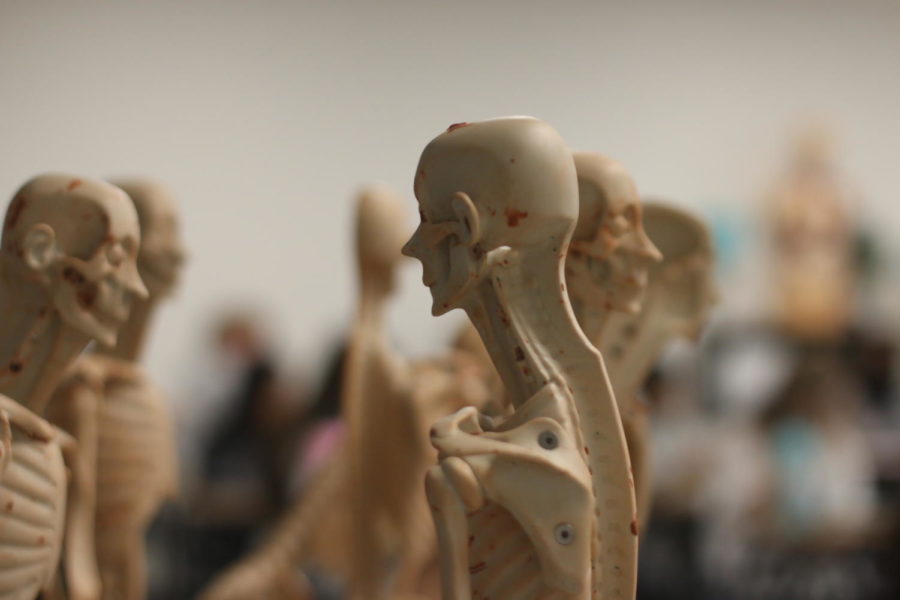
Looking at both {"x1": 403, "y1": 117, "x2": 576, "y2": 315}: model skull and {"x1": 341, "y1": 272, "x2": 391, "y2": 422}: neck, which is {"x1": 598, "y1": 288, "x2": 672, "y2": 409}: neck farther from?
{"x1": 341, "y1": 272, "x2": 391, "y2": 422}: neck

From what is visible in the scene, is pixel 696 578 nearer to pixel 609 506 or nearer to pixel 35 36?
pixel 35 36

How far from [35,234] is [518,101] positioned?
2.90m

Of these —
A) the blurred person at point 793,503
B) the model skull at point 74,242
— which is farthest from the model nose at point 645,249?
the blurred person at point 793,503

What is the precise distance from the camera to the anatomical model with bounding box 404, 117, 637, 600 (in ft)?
3.80

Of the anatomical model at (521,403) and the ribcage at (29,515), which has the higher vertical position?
the anatomical model at (521,403)

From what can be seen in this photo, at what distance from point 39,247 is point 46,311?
0.07m

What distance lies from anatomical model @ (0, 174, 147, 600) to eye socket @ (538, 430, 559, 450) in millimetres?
511

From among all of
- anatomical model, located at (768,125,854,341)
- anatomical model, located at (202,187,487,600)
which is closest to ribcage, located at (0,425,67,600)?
anatomical model, located at (202,187,487,600)

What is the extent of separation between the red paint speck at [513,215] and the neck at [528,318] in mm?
28

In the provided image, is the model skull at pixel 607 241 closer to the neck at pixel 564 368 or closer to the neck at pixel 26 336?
the neck at pixel 564 368

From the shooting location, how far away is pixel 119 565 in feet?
6.63

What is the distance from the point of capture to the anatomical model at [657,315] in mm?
1704

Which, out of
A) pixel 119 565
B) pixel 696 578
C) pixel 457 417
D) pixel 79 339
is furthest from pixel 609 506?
pixel 696 578

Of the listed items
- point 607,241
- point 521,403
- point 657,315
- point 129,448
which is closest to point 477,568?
point 521,403
